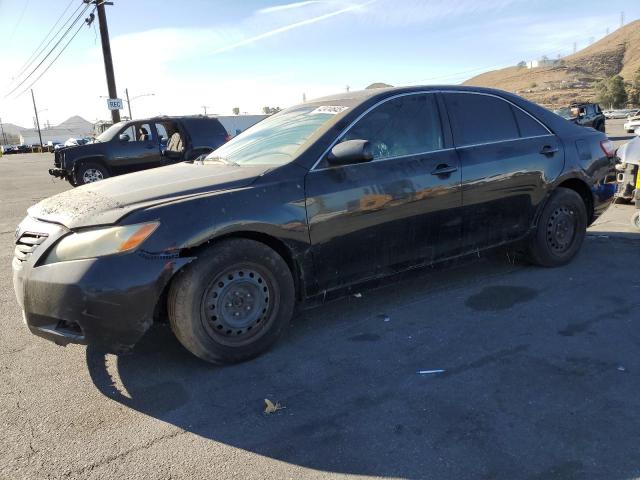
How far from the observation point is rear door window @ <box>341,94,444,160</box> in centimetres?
394

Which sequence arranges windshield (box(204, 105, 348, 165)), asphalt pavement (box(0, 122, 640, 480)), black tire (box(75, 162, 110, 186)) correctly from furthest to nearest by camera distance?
black tire (box(75, 162, 110, 186)), windshield (box(204, 105, 348, 165)), asphalt pavement (box(0, 122, 640, 480))

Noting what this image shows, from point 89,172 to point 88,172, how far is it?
24mm

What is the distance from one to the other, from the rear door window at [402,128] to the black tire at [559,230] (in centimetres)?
147

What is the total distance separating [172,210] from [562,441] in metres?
2.43

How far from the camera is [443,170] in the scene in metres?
4.16

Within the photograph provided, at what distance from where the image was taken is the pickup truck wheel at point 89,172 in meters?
13.1

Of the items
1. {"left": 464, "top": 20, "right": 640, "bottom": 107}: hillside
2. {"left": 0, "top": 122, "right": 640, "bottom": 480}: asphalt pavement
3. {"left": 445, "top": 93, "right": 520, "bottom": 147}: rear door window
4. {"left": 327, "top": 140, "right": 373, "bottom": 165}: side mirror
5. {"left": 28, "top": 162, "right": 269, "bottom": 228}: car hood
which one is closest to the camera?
{"left": 0, "top": 122, "right": 640, "bottom": 480}: asphalt pavement

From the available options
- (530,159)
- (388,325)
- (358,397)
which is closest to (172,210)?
(358,397)

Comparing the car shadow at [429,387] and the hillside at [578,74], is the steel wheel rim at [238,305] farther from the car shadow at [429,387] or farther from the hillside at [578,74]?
the hillside at [578,74]

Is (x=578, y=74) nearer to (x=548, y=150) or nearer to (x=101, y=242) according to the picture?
(x=548, y=150)

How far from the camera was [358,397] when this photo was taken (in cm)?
298

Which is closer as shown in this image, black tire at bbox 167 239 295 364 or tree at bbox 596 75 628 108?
black tire at bbox 167 239 295 364

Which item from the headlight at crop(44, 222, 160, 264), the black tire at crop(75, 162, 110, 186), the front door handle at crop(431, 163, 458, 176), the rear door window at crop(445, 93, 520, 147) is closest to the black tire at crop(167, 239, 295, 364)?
the headlight at crop(44, 222, 160, 264)

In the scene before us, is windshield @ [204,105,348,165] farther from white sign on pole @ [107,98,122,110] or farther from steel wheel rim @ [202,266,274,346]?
white sign on pole @ [107,98,122,110]
